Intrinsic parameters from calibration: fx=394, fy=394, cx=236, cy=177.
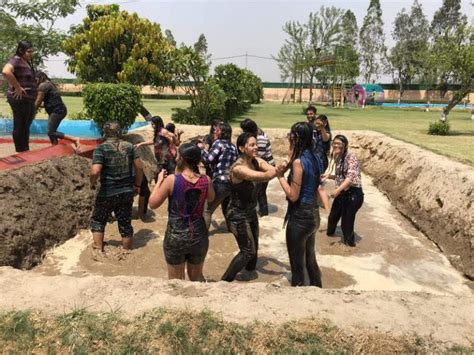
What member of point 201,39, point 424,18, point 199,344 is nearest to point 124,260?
point 199,344

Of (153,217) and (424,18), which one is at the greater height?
(424,18)

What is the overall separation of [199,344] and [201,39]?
98.0 m

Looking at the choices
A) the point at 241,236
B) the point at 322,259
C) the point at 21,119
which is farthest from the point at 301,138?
the point at 21,119

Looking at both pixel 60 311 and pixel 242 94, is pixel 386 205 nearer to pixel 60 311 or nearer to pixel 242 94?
pixel 60 311

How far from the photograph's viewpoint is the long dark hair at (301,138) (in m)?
3.89

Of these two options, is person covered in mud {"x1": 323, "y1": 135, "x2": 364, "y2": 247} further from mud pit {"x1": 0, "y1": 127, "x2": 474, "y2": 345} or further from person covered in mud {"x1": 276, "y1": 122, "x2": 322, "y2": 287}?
person covered in mud {"x1": 276, "y1": 122, "x2": 322, "y2": 287}

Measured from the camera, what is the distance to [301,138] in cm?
389

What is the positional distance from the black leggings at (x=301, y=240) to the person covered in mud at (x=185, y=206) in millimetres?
885

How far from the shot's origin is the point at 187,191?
3.65 metres

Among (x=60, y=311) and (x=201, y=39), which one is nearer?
(x=60, y=311)

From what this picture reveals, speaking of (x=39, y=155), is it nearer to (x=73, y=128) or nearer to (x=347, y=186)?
(x=347, y=186)

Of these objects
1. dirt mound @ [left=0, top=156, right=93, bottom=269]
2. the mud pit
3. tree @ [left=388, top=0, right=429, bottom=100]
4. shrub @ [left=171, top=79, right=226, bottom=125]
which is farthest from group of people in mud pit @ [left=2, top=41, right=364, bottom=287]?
tree @ [left=388, top=0, right=429, bottom=100]

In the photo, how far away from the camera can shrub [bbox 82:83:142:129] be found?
34.4 feet

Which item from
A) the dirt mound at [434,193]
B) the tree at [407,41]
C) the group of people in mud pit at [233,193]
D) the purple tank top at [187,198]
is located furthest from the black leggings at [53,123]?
the tree at [407,41]
